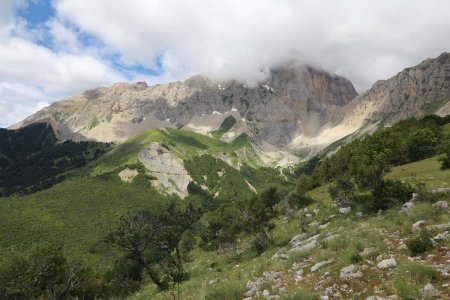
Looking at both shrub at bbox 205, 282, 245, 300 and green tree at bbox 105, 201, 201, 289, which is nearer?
shrub at bbox 205, 282, 245, 300

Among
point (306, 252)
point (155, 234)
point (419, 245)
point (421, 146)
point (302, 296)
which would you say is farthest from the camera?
point (421, 146)

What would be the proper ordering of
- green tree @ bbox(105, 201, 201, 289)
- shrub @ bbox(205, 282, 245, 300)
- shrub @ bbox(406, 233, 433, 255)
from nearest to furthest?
shrub @ bbox(406, 233, 433, 255)
shrub @ bbox(205, 282, 245, 300)
green tree @ bbox(105, 201, 201, 289)

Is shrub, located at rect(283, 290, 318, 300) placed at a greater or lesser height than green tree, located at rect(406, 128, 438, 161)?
lesser

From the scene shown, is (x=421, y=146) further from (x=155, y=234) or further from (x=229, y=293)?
(x=229, y=293)

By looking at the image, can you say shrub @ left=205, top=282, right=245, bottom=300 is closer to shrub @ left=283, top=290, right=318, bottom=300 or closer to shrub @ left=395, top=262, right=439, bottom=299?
shrub @ left=283, top=290, right=318, bottom=300

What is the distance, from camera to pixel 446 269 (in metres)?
13.0

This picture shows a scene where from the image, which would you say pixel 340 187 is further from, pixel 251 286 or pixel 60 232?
pixel 60 232

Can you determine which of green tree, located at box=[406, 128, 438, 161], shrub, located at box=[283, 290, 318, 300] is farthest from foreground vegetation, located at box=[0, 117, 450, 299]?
green tree, located at box=[406, 128, 438, 161]

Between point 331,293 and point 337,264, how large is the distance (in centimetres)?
326

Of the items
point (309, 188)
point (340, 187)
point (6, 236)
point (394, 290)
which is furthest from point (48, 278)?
point (6, 236)

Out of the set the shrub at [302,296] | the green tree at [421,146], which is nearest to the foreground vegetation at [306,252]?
the shrub at [302,296]

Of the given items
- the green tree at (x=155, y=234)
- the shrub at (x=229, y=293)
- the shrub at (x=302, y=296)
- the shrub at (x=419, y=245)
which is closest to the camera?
the shrub at (x=302, y=296)

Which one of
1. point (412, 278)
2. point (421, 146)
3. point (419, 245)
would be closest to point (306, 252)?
point (419, 245)

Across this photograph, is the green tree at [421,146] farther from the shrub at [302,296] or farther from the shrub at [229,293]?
the shrub at [302,296]
